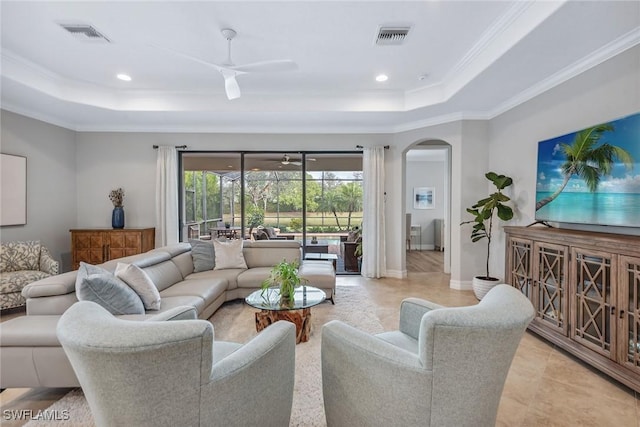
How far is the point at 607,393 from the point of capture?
7.43 ft

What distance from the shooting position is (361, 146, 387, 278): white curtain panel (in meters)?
5.73

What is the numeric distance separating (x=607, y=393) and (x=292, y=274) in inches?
99.7

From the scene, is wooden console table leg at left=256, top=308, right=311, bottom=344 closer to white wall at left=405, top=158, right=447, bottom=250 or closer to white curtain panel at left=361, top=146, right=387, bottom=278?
white curtain panel at left=361, top=146, right=387, bottom=278

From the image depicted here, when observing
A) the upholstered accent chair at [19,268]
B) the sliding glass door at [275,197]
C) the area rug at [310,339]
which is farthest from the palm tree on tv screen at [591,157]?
the upholstered accent chair at [19,268]

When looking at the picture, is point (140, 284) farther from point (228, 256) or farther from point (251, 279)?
point (228, 256)

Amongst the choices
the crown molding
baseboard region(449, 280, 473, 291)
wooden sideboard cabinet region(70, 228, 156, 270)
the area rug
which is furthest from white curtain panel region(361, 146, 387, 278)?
wooden sideboard cabinet region(70, 228, 156, 270)

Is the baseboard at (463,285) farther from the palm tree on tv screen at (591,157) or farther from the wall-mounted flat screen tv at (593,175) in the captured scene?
the palm tree on tv screen at (591,157)

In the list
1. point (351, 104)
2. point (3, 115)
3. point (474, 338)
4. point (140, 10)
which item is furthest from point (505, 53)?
point (3, 115)

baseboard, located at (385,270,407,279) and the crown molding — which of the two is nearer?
the crown molding

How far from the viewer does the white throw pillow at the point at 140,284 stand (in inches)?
106

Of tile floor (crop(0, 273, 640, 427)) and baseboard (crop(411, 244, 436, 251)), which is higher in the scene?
baseboard (crop(411, 244, 436, 251))

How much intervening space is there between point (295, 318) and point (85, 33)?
3.47 metres

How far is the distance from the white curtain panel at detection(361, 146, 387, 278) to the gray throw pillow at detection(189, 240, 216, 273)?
2.74 m

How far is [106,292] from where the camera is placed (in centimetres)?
238
